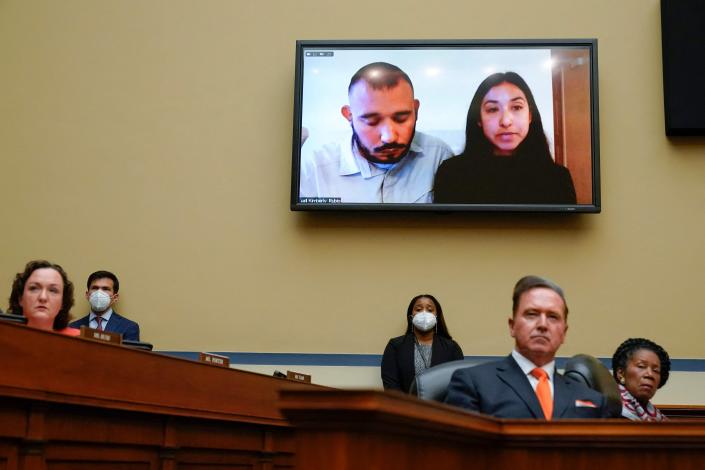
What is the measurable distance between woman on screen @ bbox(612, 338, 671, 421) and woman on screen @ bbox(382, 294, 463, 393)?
1923mm

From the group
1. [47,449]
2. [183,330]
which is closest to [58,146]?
[183,330]

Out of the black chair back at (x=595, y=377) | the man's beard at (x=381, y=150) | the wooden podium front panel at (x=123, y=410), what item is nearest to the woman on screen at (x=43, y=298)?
the wooden podium front panel at (x=123, y=410)

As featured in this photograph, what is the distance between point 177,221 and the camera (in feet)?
23.1

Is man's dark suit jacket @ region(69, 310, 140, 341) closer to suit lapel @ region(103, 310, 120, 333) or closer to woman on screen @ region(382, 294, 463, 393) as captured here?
suit lapel @ region(103, 310, 120, 333)

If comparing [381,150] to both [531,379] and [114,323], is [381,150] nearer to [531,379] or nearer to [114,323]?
[114,323]

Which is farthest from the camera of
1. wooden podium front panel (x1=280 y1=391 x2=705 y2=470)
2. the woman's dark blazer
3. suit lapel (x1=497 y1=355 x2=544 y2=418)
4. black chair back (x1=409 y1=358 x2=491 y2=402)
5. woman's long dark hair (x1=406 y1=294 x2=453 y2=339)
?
woman's long dark hair (x1=406 y1=294 x2=453 y2=339)

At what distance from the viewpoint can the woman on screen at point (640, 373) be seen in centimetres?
437

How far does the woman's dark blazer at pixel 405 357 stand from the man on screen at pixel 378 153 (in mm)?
1010

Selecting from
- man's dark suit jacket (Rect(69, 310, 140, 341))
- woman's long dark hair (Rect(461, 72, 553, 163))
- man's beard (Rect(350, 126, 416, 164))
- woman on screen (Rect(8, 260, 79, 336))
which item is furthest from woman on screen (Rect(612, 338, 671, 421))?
man's dark suit jacket (Rect(69, 310, 140, 341))

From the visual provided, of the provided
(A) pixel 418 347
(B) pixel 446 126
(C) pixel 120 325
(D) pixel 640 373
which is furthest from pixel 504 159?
(C) pixel 120 325

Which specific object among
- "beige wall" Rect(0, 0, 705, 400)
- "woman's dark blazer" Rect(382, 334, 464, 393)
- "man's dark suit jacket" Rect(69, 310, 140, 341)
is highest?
"beige wall" Rect(0, 0, 705, 400)

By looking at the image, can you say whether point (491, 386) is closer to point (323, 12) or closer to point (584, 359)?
point (584, 359)

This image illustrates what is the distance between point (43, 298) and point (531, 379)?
239 cm

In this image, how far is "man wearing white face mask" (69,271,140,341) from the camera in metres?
6.50
